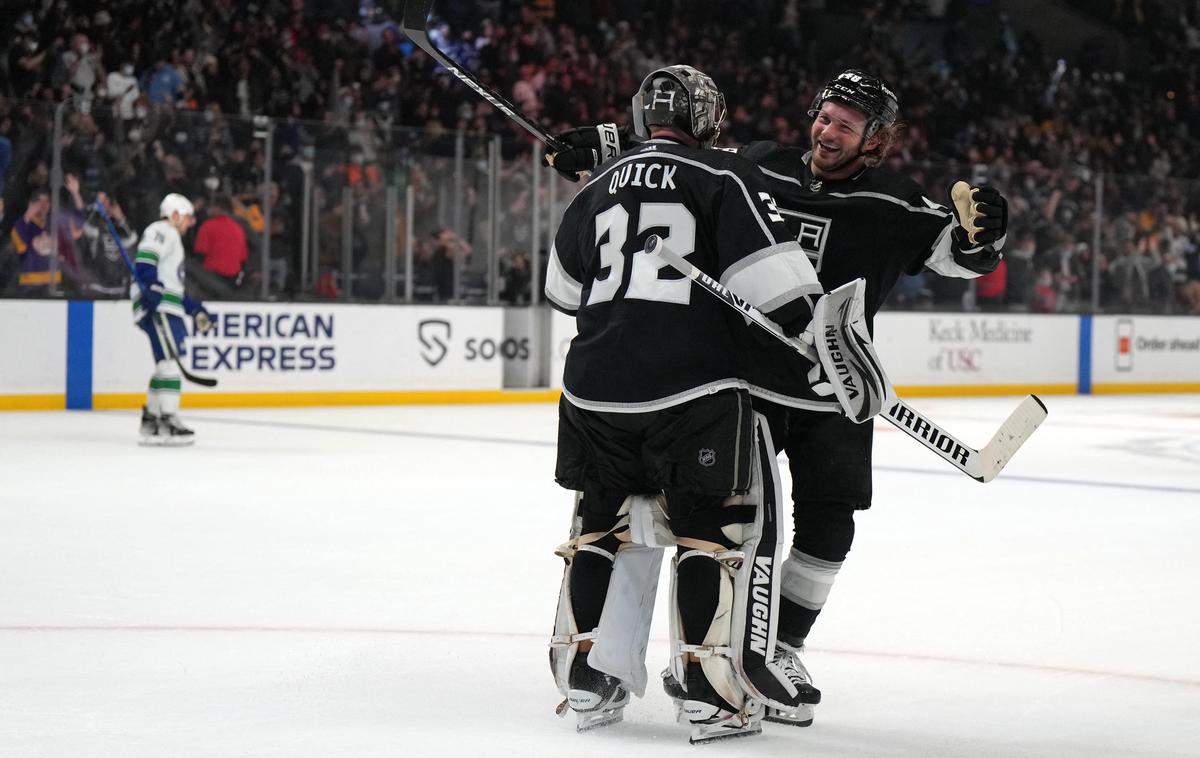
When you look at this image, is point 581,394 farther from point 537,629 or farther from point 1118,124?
point 1118,124

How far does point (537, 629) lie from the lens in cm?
381

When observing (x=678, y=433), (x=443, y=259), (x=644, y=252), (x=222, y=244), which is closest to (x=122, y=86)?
(x=222, y=244)

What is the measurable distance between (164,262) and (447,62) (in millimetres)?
5478

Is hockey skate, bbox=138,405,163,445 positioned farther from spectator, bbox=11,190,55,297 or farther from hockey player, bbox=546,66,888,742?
hockey player, bbox=546,66,888,742

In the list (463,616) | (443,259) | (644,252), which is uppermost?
(443,259)

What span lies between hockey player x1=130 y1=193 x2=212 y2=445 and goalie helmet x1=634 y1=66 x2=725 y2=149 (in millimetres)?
6229

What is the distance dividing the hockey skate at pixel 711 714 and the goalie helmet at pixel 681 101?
980 mm

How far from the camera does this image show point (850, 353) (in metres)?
2.82

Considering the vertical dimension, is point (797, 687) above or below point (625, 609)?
below

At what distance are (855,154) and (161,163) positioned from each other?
865 cm

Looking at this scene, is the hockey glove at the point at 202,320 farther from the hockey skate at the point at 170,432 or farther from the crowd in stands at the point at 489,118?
the crowd in stands at the point at 489,118

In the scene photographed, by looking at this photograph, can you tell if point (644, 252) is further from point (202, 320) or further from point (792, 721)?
point (202, 320)

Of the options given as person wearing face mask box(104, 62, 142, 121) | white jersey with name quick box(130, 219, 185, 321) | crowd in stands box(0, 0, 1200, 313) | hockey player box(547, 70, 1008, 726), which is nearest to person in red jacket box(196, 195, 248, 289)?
crowd in stands box(0, 0, 1200, 313)

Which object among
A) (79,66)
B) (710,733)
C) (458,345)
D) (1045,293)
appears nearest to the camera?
(710,733)
